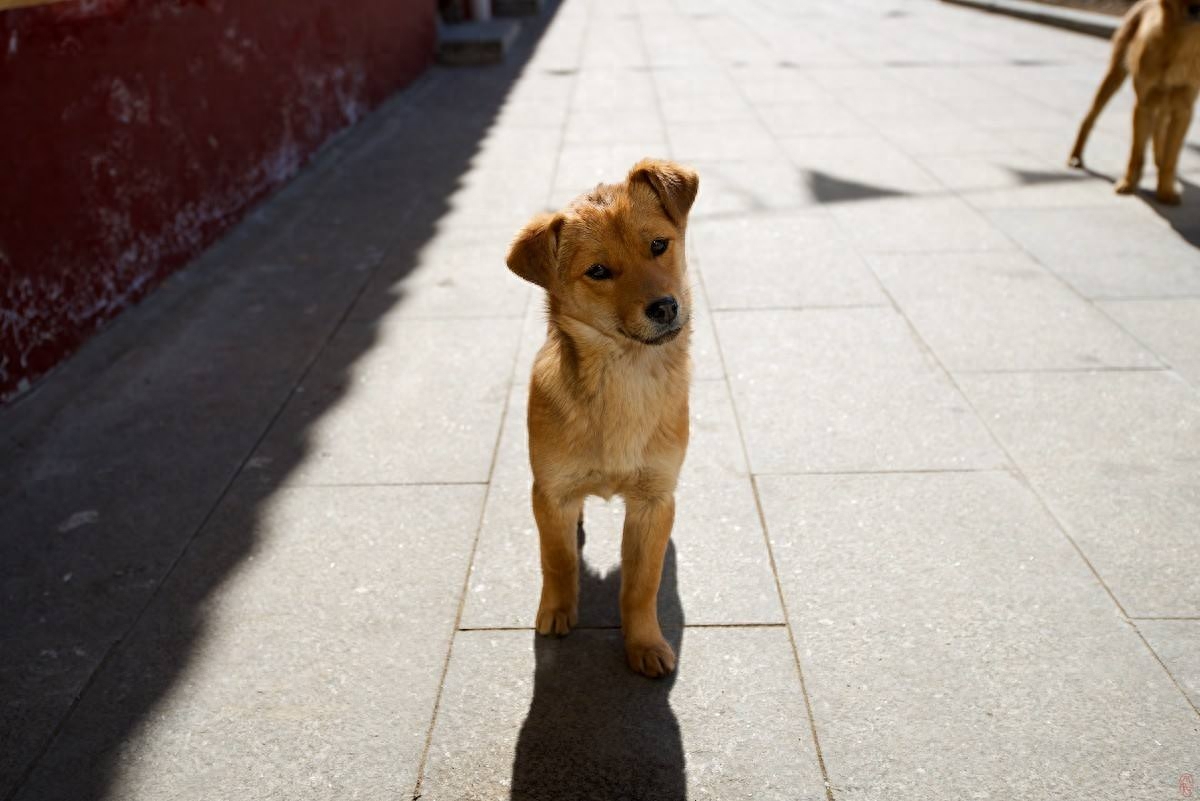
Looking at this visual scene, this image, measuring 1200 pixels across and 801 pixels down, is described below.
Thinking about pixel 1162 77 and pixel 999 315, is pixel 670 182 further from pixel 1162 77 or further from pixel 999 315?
pixel 1162 77

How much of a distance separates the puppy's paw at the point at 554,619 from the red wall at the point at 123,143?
12.2ft

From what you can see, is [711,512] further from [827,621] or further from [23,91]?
[23,91]

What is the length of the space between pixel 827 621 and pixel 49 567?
3.24m

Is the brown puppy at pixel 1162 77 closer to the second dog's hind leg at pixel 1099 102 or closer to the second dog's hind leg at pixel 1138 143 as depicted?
the second dog's hind leg at pixel 1138 143

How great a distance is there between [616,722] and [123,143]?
17.7ft

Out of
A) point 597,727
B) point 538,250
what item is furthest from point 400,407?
point 597,727

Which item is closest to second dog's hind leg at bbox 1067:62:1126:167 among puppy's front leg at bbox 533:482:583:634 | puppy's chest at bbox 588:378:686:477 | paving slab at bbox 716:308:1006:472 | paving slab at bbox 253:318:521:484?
paving slab at bbox 716:308:1006:472

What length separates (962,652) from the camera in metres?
3.05

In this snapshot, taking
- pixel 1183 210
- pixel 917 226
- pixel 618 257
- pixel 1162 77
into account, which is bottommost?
pixel 917 226

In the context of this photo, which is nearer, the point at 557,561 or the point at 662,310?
the point at 662,310

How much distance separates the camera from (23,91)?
16.4 ft

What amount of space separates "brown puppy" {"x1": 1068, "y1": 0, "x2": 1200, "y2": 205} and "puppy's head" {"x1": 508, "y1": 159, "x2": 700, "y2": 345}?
625 centimetres

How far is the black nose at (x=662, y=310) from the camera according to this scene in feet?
8.65

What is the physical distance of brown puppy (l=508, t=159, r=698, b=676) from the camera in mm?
2771
